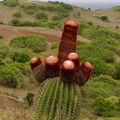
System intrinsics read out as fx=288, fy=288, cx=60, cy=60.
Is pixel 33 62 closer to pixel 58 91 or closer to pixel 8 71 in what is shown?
pixel 58 91

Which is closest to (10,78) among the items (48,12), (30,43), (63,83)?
(63,83)

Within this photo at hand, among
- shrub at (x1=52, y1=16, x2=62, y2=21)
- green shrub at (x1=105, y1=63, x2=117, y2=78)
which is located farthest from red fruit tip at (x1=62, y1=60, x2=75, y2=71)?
shrub at (x1=52, y1=16, x2=62, y2=21)

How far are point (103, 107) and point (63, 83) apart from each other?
8949 mm

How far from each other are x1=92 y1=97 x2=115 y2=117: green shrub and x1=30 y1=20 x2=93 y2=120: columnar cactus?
8514 millimetres

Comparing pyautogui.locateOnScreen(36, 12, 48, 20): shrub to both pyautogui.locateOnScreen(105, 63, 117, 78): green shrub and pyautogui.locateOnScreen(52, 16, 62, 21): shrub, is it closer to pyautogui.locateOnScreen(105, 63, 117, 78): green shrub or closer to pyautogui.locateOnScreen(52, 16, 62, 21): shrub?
pyautogui.locateOnScreen(52, 16, 62, 21): shrub

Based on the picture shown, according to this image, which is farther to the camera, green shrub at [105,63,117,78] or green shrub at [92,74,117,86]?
green shrub at [105,63,117,78]

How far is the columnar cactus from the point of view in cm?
473

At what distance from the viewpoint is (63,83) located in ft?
16.0

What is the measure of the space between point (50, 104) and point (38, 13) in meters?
53.8

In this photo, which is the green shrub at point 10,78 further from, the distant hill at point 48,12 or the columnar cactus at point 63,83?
the distant hill at point 48,12

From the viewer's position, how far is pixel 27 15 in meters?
57.4

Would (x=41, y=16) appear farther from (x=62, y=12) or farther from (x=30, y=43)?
(x=30, y=43)

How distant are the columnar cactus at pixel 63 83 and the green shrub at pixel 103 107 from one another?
8.51 m

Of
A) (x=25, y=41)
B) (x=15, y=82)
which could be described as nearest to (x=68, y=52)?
(x=15, y=82)
